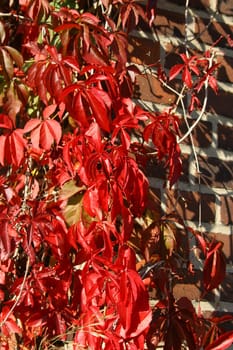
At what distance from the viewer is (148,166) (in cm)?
209

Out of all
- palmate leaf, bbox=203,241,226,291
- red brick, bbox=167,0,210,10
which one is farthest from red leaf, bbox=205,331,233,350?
red brick, bbox=167,0,210,10

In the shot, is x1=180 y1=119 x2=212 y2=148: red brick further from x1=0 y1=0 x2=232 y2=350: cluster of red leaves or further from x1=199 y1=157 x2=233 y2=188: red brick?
x1=0 y1=0 x2=232 y2=350: cluster of red leaves

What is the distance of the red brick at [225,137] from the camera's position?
2.22 metres

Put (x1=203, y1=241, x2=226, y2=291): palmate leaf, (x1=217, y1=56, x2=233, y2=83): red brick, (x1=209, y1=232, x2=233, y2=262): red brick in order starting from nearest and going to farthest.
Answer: (x1=203, y1=241, x2=226, y2=291): palmate leaf
(x1=209, y1=232, x2=233, y2=262): red brick
(x1=217, y1=56, x2=233, y2=83): red brick

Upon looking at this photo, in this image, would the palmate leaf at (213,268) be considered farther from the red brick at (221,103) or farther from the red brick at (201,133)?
the red brick at (221,103)

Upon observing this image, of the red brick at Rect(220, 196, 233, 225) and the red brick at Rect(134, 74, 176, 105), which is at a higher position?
the red brick at Rect(134, 74, 176, 105)

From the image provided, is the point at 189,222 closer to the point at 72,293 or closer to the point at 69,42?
the point at 72,293

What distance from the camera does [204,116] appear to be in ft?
7.22

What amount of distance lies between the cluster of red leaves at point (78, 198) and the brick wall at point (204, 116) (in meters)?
0.14

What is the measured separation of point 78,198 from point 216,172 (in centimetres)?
54

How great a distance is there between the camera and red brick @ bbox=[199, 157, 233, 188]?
7.13ft

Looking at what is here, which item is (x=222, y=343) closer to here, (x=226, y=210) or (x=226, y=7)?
(x=226, y=210)

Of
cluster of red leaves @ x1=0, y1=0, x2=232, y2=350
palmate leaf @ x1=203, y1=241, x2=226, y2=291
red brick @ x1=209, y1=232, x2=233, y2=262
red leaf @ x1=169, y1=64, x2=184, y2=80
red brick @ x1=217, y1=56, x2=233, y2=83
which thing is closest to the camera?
cluster of red leaves @ x1=0, y1=0, x2=232, y2=350

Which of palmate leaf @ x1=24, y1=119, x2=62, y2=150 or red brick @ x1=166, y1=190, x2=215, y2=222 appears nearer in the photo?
palmate leaf @ x1=24, y1=119, x2=62, y2=150
